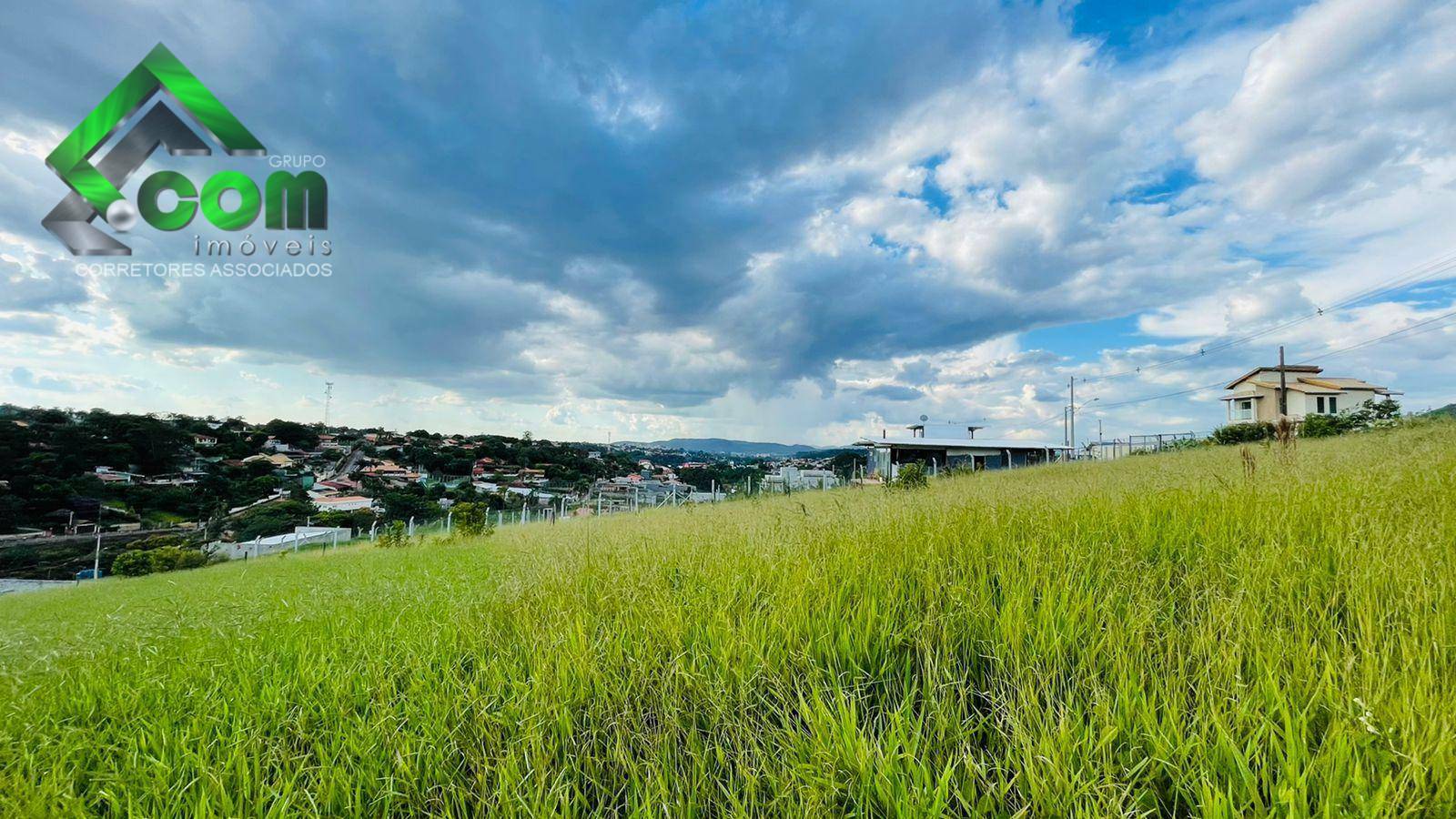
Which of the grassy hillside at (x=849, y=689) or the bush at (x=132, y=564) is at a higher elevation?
the grassy hillside at (x=849, y=689)

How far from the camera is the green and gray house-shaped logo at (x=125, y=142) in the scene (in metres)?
8.70

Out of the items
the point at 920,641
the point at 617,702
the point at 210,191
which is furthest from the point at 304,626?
the point at 210,191

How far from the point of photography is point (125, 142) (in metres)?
9.28

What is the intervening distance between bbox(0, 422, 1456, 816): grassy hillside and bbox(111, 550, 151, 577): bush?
32.7m

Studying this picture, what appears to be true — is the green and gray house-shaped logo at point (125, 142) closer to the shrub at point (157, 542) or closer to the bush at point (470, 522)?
the bush at point (470, 522)

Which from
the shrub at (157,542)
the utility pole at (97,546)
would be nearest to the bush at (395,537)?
the utility pole at (97,546)

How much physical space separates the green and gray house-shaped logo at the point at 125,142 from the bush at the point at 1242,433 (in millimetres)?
34880

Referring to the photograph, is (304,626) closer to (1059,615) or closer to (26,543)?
(1059,615)

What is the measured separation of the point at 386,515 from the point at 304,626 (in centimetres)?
4249

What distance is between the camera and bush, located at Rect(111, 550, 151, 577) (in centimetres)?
2559

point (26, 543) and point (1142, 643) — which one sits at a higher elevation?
point (1142, 643)

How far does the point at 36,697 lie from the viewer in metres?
2.60

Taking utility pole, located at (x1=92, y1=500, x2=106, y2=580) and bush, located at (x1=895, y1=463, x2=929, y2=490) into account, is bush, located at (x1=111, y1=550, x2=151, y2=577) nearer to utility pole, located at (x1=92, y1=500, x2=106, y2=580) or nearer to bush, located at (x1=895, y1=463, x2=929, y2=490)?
utility pole, located at (x1=92, y1=500, x2=106, y2=580)

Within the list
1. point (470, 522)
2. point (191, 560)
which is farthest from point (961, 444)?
point (191, 560)
